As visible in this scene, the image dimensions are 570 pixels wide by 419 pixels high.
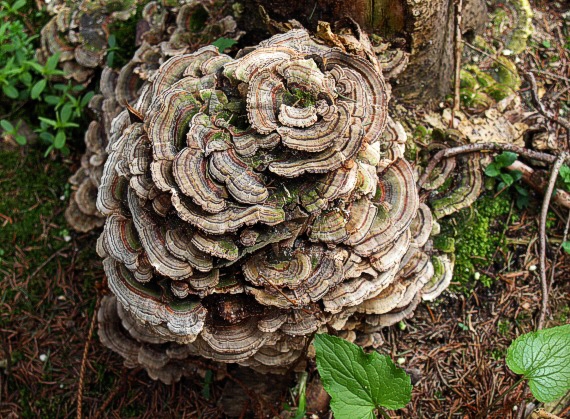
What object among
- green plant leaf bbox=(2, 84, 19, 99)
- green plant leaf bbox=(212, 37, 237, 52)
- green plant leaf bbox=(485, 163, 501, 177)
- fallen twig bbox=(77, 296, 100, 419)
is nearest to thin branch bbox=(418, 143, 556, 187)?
green plant leaf bbox=(485, 163, 501, 177)

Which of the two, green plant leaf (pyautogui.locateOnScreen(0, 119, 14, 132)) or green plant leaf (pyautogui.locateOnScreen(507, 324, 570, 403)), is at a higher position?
green plant leaf (pyautogui.locateOnScreen(507, 324, 570, 403))

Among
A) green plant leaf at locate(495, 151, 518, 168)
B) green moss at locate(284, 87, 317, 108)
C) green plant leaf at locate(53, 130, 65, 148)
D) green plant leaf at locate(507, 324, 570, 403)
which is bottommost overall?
green plant leaf at locate(53, 130, 65, 148)

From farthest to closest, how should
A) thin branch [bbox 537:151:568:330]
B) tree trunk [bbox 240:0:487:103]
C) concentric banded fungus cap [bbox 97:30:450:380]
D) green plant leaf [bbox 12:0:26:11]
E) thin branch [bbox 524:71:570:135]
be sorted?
1. green plant leaf [bbox 12:0:26:11]
2. thin branch [bbox 524:71:570:135]
3. thin branch [bbox 537:151:568:330]
4. tree trunk [bbox 240:0:487:103]
5. concentric banded fungus cap [bbox 97:30:450:380]

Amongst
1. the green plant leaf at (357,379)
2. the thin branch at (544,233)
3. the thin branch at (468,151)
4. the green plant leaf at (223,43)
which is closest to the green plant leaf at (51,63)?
the green plant leaf at (223,43)

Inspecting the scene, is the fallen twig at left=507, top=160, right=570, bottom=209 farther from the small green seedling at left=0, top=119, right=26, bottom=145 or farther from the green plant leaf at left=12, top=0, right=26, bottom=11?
the green plant leaf at left=12, top=0, right=26, bottom=11

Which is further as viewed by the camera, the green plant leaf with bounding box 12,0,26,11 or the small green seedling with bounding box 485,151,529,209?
the green plant leaf with bounding box 12,0,26,11

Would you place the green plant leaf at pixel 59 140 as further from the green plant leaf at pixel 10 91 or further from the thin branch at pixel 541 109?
the thin branch at pixel 541 109

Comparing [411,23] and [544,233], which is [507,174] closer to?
[544,233]

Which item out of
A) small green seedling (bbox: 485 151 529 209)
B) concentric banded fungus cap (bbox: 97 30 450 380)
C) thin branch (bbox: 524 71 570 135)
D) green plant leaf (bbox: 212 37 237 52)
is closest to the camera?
concentric banded fungus cap (bbox: 97 30 450 380)
